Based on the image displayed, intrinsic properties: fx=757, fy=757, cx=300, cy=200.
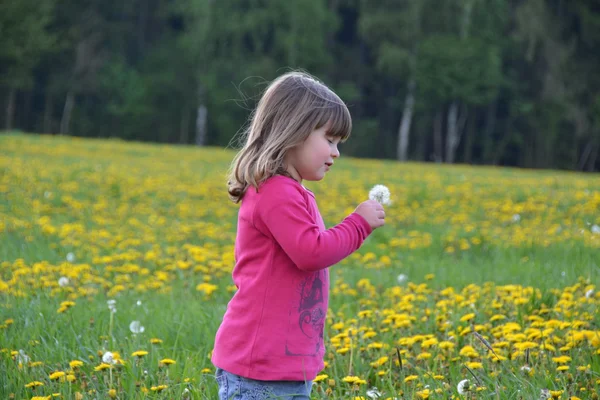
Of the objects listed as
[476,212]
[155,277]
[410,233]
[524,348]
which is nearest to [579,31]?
[476,212]

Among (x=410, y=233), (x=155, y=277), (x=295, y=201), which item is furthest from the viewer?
(x=410, y=233)

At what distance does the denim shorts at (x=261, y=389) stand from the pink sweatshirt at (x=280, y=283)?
0.04 m

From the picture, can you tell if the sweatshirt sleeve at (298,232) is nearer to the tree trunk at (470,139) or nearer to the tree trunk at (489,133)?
the tree trunk at (470,139)

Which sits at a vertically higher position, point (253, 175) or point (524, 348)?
point (253, 175)

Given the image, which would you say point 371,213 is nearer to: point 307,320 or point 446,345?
point 307,320

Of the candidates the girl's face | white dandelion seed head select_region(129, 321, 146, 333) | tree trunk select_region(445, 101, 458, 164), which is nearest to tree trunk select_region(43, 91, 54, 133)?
tree trunk select_region(445, 101, 458, 164)

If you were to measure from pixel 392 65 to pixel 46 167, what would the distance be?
2372 cm

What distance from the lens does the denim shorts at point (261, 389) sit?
220 cm

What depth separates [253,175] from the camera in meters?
2.21

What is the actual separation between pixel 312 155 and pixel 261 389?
0.70 metres

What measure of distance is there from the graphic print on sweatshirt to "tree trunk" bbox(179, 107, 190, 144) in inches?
1645

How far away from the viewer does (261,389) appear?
2.20m

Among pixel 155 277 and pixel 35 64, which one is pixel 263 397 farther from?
pixel 35 64

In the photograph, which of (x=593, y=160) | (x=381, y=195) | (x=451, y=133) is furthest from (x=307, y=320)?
(x=451, y=133)
